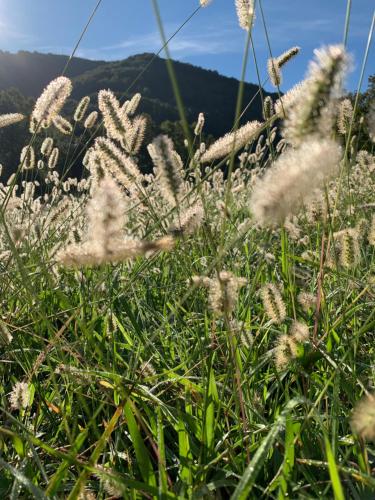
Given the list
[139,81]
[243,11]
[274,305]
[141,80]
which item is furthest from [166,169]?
[141,80]

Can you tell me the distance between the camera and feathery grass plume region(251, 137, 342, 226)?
31.4 inches

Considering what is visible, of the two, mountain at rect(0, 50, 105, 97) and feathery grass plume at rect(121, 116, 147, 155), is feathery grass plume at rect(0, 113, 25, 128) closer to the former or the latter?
feathery grass plume at rect(121, 116, 147, 155)

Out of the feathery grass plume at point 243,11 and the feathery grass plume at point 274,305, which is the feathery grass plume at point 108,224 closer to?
the feathery grass plume at point 274,305

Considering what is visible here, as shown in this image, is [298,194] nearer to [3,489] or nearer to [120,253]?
[120,253]

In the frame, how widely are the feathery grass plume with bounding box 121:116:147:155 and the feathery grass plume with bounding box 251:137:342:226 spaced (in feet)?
2.86

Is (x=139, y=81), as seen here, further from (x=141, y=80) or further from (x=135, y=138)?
(x=135, y=138)

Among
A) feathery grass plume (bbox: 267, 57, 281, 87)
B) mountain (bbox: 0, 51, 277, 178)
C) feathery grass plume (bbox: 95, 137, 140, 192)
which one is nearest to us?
feathery grass plume (bbox: 95, 137, 140, 192)

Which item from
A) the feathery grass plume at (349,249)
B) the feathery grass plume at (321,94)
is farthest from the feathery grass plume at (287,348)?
the feathery grass plume at (321,94)

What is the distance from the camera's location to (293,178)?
0.81 meters

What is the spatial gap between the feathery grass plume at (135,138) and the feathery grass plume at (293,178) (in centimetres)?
87

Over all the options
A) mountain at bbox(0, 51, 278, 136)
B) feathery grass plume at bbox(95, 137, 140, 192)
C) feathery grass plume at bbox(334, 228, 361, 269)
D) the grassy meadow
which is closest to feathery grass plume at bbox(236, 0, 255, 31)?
the grassy meadow

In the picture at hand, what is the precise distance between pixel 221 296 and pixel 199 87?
120 meters

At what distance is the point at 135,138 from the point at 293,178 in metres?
1.11

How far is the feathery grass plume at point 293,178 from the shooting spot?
796mm
